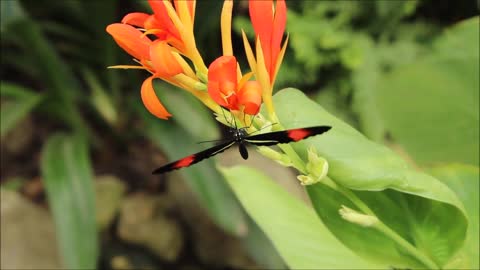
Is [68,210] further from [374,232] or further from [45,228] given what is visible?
[374,232]

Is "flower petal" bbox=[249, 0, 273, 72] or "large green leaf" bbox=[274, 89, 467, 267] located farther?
"large green leaf" bbox=[274, 89, 467, 267]

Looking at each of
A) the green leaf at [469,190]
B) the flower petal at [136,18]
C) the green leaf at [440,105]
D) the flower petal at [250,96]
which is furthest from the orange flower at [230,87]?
the green leaf at [440,105]

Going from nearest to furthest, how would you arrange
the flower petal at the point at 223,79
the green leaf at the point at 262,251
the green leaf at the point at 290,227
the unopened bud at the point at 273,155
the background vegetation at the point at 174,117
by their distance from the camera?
the flower petal at the point at 223,79
the unopened bud at the point at 273,155
the green leaf at the point at 290,227
the background vegetation at the point at 174,117
the green leaf at the point at 262,251

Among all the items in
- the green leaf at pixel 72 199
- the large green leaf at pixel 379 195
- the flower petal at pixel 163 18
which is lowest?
the green leaf at pixel 72 199

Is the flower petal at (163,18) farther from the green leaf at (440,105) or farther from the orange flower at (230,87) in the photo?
the green leaf at (440,105)

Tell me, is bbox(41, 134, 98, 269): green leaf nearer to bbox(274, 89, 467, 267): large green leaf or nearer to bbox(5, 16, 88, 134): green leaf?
bbox(5, 16, 88, 134): green leaf

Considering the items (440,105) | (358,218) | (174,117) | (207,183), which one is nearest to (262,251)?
(207,183)

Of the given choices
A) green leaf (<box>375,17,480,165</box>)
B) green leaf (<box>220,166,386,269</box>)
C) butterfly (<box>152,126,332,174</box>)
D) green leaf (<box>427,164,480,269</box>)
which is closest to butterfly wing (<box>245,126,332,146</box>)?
butterfly (<box>152,126,332,174</box>)
